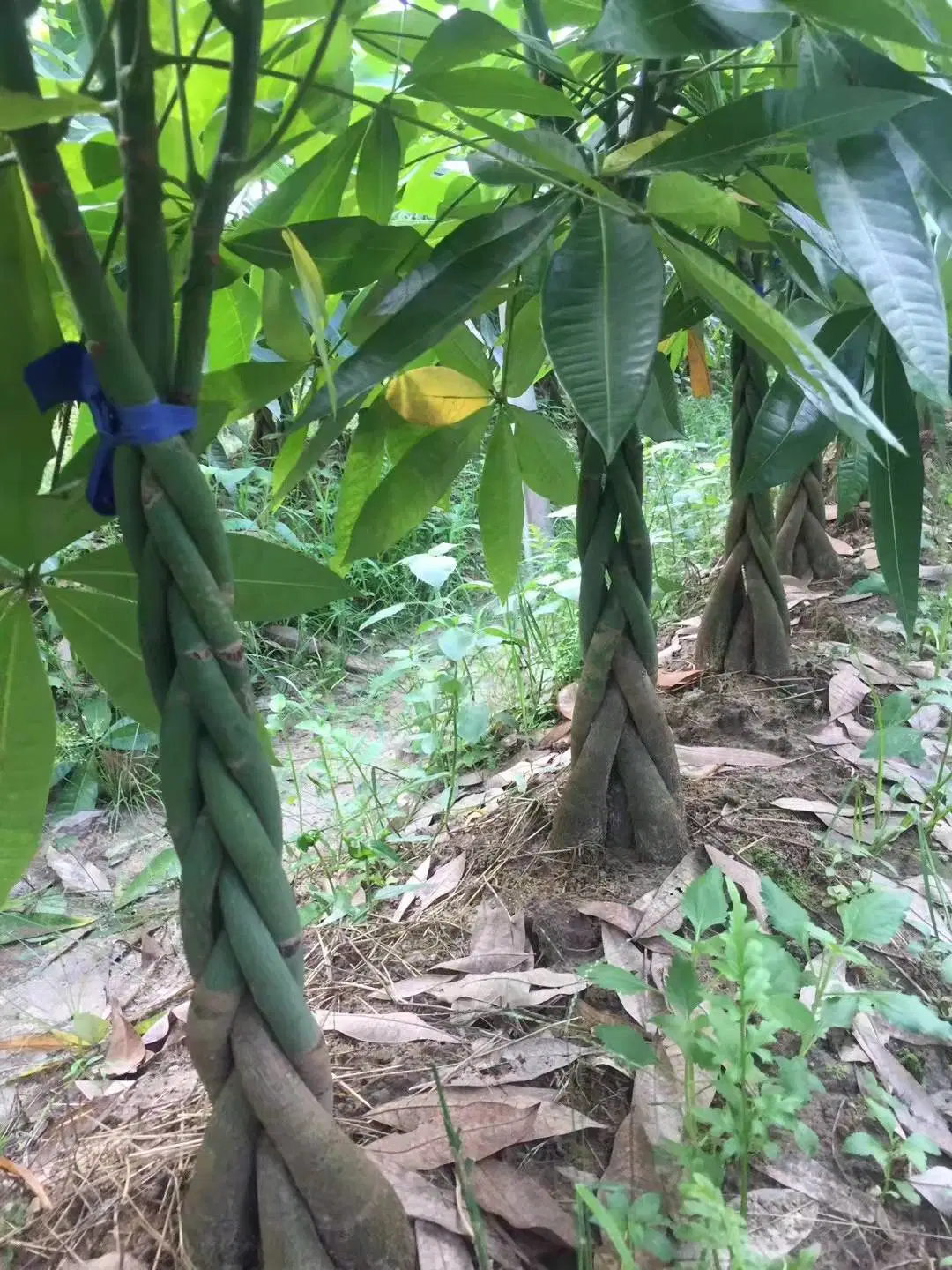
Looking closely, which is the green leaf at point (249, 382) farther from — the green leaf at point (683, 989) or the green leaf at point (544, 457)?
the green leaf at point (683, 989)

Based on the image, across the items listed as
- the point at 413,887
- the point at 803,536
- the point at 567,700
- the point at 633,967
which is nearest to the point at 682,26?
the point at 633,967

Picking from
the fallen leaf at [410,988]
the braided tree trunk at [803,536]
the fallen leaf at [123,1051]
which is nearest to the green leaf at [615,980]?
the fallen leaf at [410,988]

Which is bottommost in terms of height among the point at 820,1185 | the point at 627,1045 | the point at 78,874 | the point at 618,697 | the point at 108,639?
the point at 78,874

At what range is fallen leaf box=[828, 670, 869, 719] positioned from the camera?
1102 millimetres

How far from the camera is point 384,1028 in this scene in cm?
68

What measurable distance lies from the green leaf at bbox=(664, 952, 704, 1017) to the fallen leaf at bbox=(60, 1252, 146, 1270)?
330 millimetres

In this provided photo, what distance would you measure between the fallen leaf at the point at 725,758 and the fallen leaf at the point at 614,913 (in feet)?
0.87

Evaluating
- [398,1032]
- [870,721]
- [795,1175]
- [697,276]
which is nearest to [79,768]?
[398,1032]

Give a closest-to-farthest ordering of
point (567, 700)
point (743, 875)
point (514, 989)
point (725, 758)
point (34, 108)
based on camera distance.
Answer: point (34, 108) < point (514, 989) < point (743, 875) < point (725, 758) < point (567, 700)

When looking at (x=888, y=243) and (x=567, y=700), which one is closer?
(x=888, y=243)

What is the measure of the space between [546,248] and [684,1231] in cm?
58

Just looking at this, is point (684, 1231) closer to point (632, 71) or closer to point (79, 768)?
point (632, 71)

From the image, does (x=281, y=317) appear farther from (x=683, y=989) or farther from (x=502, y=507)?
(x=683, y=989)

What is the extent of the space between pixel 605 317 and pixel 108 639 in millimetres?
343
